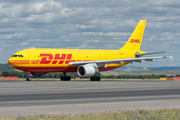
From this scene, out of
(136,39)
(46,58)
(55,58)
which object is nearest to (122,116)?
(46,58)

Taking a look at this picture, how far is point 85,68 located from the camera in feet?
159

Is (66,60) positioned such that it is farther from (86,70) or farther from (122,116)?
(122,116)

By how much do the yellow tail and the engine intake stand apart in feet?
48.1

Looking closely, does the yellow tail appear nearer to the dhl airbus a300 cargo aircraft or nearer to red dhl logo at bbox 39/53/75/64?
the dhl airbus a300 cargo aircraft

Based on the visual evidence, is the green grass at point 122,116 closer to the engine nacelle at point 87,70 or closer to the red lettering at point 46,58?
the engine nacelle at point 87,70

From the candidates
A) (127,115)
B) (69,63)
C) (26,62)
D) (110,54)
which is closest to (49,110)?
(127,115)

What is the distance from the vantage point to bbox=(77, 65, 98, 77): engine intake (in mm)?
48281

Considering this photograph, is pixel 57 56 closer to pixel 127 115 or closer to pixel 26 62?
pixel 26 62

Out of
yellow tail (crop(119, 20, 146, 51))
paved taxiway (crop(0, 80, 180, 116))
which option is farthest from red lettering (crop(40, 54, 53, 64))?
paved taxiway (crop(0, 80, 180, 116))

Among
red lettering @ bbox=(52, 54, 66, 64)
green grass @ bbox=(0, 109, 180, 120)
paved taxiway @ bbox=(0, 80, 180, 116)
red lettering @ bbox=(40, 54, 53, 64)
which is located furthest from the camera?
red lettering @ bbox=(52, 54, 66, 64)

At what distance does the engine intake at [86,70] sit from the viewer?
158 ft

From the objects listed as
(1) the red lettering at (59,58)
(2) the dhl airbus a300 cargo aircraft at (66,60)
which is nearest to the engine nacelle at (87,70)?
(2) the dhl airbus a300 cargo aircraft at (66,60)

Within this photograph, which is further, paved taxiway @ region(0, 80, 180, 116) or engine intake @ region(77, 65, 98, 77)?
engine intake @ region(77, 65, 98, 77)

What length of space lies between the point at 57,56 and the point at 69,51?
317 centimetres
